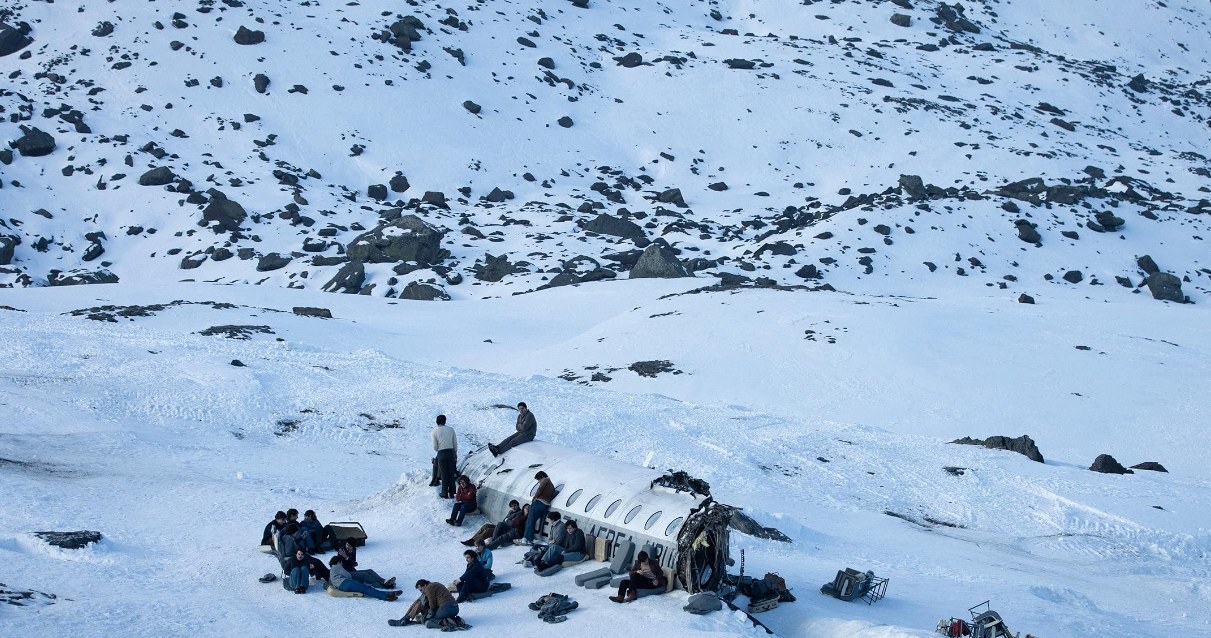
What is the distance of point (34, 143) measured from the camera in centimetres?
7519

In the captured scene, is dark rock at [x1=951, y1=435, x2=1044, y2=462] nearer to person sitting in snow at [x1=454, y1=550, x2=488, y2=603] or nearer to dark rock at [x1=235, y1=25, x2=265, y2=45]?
person sitting in snow at [x1=454, y1=550, x2=488, y2=603]

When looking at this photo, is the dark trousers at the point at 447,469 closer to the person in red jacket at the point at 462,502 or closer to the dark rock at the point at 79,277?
the person in red jacket at the point at 462,502

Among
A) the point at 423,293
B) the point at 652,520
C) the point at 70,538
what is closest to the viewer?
the point at 70,538

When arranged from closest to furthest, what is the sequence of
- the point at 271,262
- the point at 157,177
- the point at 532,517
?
the point at 532,517 < the point at 271,262 < the point at 157,177

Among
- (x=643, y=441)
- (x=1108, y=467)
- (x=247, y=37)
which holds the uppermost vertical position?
(x=1108, y=467)

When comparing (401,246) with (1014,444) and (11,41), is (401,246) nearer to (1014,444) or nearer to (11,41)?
(1014,444)

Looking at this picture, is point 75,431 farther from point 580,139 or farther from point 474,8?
point 474,8

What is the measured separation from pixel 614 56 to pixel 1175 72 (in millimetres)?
60722

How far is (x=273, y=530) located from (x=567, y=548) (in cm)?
480

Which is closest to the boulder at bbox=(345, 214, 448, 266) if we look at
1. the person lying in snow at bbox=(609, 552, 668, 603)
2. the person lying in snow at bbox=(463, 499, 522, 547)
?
the person lying in snow at bbox=(463, 499, 522, 547)

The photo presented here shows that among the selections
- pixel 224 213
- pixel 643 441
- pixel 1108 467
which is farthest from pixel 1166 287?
pixel 224 213

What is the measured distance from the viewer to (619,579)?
52.7 ft

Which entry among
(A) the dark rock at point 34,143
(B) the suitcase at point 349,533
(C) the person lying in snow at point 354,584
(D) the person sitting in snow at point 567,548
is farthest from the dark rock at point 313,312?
(A) the dark rock at point 34,143

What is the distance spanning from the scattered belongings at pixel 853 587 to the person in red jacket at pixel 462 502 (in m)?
6.46
